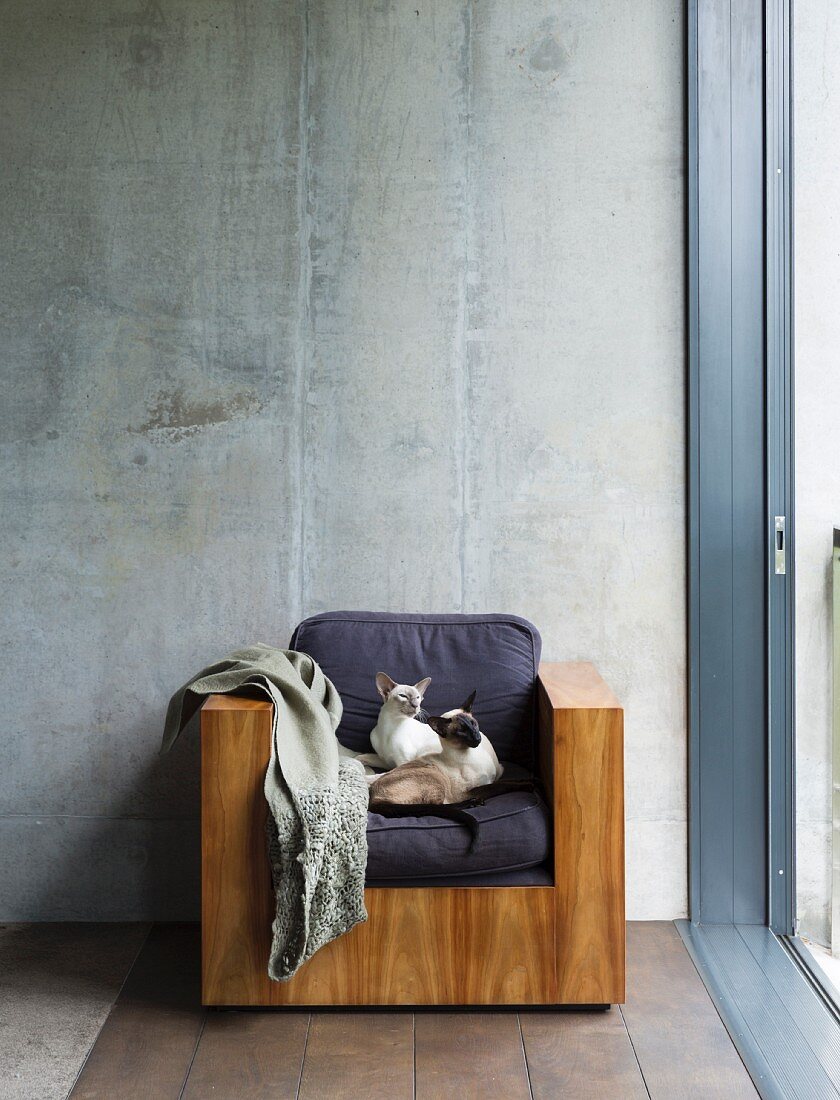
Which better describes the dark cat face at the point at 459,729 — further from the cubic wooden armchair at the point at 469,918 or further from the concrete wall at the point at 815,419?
the concrete wall at the point at 815,419

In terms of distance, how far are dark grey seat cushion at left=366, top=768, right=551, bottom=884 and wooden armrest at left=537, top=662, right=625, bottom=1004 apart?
2.9 inches

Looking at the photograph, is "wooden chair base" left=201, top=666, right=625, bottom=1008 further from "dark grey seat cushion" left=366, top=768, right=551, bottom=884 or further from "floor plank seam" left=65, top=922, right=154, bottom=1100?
"floor plank seam" left=65, top=922, right=154, bottom=1100

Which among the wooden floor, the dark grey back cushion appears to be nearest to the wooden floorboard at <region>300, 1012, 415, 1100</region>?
the wooden floor

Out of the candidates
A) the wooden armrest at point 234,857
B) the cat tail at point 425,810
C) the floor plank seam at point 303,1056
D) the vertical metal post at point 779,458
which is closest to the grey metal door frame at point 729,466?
the vertical metal post at point 779,458

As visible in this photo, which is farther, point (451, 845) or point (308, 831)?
point (451, 845)

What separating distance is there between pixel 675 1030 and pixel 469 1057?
49 cm

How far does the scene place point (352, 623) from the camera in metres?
2.74

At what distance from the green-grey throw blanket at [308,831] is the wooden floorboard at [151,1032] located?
0.28 metres

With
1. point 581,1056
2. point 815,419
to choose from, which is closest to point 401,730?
point 581,1056

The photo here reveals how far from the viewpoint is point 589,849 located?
231 centimetres

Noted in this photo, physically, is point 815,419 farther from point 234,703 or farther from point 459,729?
point 234,703

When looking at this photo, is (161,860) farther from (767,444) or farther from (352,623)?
(767,444)

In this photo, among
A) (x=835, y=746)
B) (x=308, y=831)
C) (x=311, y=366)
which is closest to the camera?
(x=308, y=831)

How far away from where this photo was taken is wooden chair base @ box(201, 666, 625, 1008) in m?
2.30
